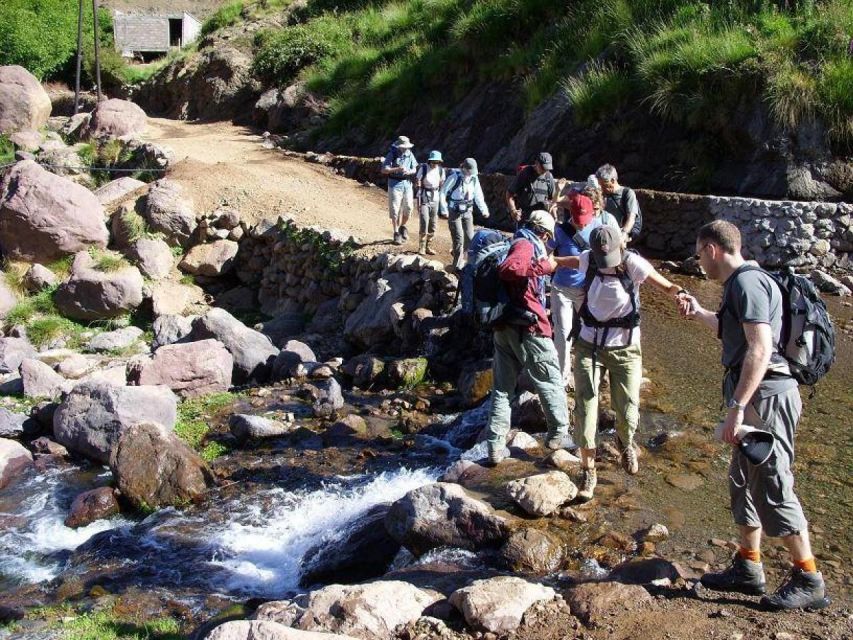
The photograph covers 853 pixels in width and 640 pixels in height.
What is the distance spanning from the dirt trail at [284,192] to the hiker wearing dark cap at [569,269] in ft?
17.3

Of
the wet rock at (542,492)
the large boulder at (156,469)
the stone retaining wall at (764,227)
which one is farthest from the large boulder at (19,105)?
the wet rock at (542,492)

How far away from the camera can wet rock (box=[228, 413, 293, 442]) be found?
9.04 m

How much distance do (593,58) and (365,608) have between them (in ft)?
44.7

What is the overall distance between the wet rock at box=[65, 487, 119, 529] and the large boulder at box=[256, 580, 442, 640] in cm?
343

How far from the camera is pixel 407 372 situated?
394 inches

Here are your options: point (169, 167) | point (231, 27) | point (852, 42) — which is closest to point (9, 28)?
point (231, 27)

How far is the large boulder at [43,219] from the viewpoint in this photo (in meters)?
15.5

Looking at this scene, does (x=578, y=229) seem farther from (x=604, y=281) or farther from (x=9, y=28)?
(x=9, y=28)

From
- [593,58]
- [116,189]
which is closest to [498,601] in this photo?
[593,58]

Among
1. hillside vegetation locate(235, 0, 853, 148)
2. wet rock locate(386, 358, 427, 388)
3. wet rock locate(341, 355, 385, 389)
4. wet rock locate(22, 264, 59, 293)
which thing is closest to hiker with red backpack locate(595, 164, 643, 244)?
wet rock locate(386, 358, 427, 388)

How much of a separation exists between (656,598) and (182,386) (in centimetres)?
737

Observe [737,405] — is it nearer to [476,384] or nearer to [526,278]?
[526,278]

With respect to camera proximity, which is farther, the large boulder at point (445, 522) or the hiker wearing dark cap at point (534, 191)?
the hiker wearing dark cap at point (534, 191)

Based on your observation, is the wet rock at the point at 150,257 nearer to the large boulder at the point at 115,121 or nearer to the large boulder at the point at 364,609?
the large boulder at the point at 115,121
